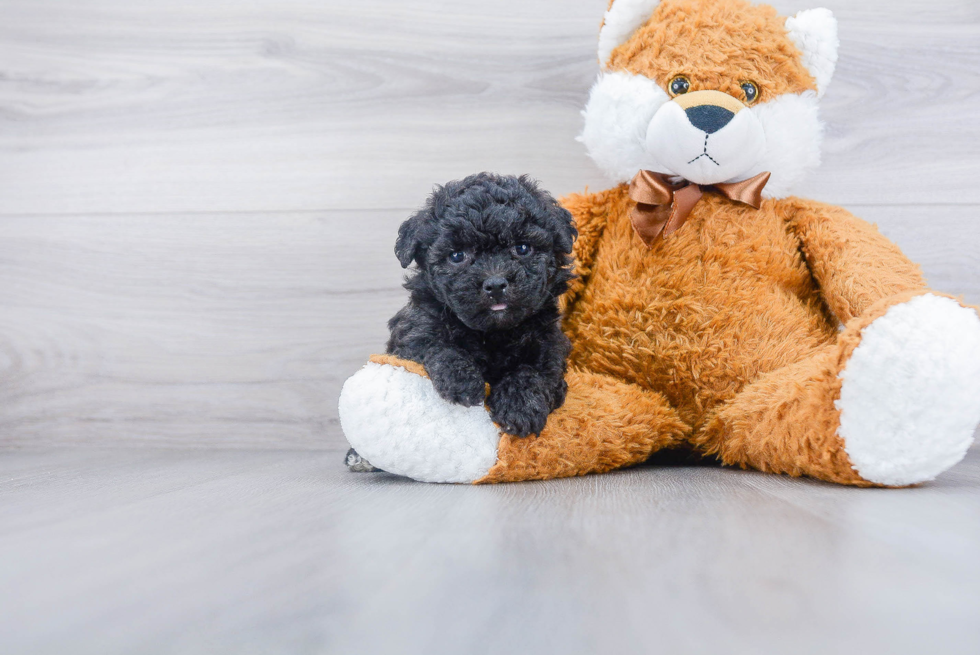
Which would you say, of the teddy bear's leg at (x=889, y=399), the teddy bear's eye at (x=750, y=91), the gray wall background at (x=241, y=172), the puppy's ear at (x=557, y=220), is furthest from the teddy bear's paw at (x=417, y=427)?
the teddy bear's eye at (x=750, y=91)

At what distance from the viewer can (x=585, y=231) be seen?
107 centimetres

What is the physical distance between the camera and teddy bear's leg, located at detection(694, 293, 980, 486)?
73cm

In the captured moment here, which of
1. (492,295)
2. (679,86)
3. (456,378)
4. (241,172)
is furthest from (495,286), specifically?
(241,172)

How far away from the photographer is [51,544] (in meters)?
0.63

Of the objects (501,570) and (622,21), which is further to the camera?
(622,21)

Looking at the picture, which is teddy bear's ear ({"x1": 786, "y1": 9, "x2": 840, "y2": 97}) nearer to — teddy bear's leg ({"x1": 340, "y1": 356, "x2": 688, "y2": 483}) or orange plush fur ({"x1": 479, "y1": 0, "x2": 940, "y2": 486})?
orange plush fur ({"x1": 479, "y1": 0, "x2": 940, "y2": 486})

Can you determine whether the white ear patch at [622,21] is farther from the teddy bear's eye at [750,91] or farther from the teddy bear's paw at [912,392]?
the teddy bear's paw at [912,392]

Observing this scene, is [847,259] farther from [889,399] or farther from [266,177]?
[266,177]

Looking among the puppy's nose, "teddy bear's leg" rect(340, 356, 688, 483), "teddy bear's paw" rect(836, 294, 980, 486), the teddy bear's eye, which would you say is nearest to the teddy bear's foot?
"teddy bear's leg" rect(340, 356, 688, 483)

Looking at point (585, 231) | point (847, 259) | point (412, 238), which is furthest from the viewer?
point (585, 231)

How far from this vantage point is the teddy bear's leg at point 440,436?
2.69ft

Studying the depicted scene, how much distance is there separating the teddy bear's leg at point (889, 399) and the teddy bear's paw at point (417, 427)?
0.38 metres

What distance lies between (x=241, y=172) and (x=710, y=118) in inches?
34.7

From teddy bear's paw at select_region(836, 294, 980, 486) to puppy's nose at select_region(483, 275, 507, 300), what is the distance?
404 mm
